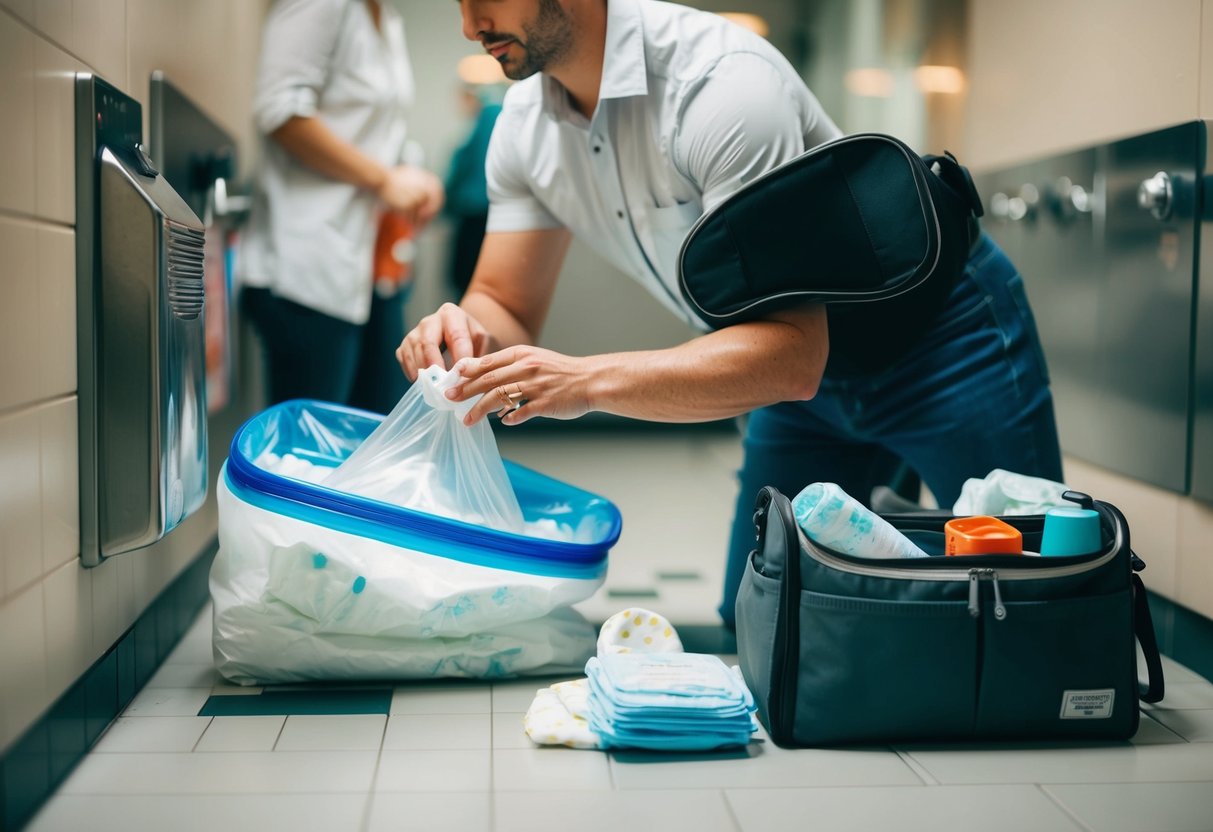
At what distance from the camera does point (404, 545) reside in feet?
4.59

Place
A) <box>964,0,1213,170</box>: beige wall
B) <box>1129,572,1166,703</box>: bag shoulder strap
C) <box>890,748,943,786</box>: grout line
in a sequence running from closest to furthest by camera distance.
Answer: <box>890,748,943,786</box>: grout line → <box>1129,572,1166,703</box>: bag shoulder strap → <box>964,0,1213,170</box>: beige wall

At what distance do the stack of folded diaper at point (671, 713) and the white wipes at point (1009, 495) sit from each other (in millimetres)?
422

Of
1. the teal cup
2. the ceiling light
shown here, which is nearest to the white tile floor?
the teal cup

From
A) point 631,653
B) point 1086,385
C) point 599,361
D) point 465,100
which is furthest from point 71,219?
point 465,100

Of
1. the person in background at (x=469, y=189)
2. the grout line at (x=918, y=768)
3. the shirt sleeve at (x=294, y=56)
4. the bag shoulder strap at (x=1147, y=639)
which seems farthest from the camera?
the person in background at (x=469, y=189)

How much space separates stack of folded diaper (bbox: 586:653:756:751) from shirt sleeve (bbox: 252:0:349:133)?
53.0 inches

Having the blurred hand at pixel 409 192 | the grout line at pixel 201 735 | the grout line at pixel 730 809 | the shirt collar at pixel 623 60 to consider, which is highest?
the shirt collar at pixel 623 60

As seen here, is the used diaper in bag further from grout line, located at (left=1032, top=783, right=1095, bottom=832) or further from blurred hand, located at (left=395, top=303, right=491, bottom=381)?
grout line, located at (left=1032, top=783, right=1095, bottom=832)

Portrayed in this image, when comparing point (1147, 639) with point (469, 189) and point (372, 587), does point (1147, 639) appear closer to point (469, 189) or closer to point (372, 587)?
point (372, 587)

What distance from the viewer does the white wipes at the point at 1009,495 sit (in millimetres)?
1450

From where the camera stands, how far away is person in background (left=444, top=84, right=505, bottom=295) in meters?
3.79

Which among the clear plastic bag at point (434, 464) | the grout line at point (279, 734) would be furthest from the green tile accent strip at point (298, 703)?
the clear plastic bag at point (434, 464)

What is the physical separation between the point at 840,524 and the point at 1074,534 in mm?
269

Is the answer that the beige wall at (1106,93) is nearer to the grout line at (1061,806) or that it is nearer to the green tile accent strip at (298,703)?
the grout line at (1061,806)
